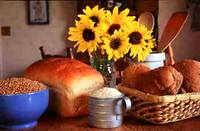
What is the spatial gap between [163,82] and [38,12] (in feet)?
10.4

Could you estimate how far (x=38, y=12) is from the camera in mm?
3777

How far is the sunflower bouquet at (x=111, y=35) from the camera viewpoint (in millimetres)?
855


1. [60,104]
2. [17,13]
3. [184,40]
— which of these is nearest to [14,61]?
[17,13]

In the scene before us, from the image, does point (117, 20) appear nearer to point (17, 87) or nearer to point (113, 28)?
point (113, 28)

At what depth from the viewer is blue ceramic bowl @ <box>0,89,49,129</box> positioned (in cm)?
74

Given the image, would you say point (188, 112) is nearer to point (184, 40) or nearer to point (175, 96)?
point (175, 96)

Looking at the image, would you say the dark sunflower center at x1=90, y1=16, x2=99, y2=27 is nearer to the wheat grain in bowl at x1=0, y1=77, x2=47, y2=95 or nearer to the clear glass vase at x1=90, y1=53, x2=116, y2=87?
the clear glass vase at x1=90, y1=53, x2=116, y2=87

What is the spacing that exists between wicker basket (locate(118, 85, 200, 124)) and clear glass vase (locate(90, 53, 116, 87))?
4.1 inches

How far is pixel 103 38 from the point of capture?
85cm

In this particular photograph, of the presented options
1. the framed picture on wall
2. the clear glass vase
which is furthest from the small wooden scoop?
the framed picture on wall

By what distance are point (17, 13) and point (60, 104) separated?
3.07m

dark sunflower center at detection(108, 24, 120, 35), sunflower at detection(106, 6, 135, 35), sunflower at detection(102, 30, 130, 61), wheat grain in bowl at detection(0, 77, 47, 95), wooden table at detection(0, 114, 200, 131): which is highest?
sunflower at detection(106, 6, 135, 35)

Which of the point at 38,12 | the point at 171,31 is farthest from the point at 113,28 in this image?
the point at 38,12

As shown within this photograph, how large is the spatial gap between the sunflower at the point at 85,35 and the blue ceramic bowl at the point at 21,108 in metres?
0.16
